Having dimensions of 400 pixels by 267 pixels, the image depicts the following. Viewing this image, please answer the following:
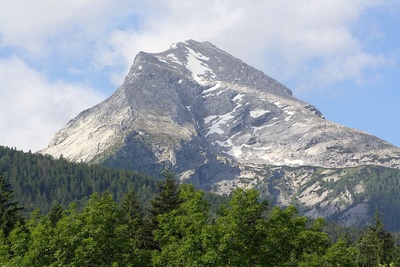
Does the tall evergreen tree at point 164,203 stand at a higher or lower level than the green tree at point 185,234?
higher

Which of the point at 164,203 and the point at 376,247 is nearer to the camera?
the point at 164,203

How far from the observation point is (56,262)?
5725 centimetres

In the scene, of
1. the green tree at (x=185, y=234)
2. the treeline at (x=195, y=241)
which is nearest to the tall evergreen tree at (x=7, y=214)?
the treeline at (x=195, y=241)

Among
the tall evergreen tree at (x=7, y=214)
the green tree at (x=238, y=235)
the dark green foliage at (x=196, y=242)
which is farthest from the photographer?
the tall evergreen tree at (x=7, y=214)

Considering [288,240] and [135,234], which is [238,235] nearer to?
[288,240]

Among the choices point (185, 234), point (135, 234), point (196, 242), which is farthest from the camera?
point (135, 234)

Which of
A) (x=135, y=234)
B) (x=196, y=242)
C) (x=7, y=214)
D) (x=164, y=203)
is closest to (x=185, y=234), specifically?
(x=196, y=242)

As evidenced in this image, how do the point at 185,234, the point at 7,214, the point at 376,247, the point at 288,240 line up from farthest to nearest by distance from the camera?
the point at 376,247, the point at 7,214, the point at 185,234, the point at 288,240

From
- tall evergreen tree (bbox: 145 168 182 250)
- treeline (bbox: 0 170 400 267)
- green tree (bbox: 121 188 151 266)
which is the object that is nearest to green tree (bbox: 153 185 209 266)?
treeline (bbox: 0 170 400 267)

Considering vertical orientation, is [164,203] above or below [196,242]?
above

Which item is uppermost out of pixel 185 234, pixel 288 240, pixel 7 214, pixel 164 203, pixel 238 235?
pixel 7 214

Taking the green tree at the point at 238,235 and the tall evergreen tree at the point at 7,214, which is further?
the tall evergreen tree at the point at 7,214

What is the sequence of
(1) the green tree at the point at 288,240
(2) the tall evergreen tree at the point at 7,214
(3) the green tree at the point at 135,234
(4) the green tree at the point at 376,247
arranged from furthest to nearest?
(4) the green tree at the point at 376,247 → (2) the tall evergreen tree at the point at 7,214 → (3) the green tree at the point at 135,234 → (1) the green tree at the point at 288,240

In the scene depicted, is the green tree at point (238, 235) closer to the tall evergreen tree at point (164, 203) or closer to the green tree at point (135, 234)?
the green tree at point (135, 234)
